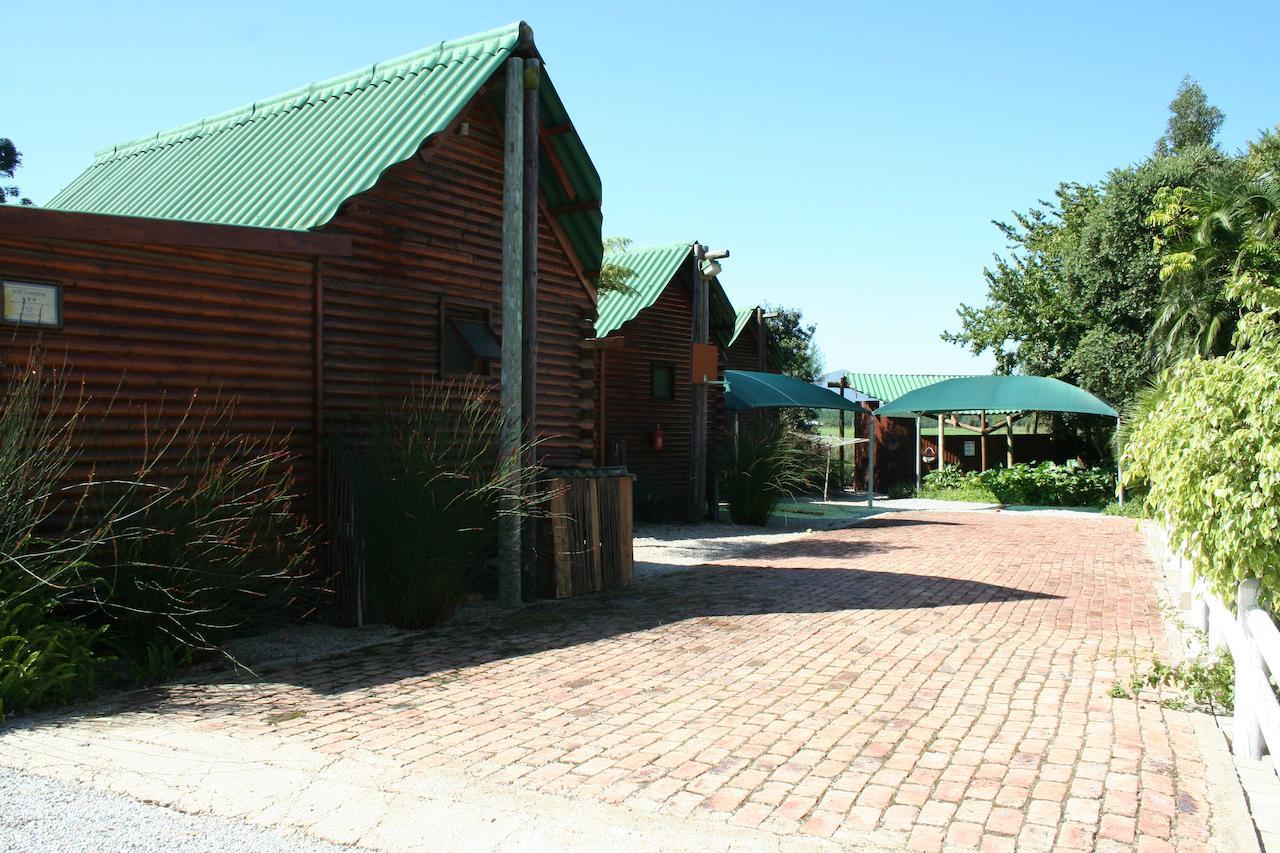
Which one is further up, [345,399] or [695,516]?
[345,399]

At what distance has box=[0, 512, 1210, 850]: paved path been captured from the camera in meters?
4.35

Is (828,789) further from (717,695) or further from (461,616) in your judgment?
(461,616)

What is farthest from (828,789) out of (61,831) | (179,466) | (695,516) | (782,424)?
(782,424)

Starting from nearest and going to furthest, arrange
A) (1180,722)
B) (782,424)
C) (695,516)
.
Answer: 1. (1180,722)
2. (695,516)
3. (782,424)

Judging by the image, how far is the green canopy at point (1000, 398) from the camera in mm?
24891

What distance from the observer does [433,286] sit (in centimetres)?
1084

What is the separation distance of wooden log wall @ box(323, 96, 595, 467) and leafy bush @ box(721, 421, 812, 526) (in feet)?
22.7

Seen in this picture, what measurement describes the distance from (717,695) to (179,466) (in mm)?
4296

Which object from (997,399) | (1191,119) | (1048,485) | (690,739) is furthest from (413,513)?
(1191,119)

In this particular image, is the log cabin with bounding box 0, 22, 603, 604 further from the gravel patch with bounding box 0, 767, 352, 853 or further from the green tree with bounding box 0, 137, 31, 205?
the green tree with bounding box 0, 137, 31, 205

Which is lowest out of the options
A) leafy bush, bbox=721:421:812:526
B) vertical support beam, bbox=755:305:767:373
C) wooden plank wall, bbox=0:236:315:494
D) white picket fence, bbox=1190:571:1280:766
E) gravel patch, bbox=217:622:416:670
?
gravel patch, bbox=217:622:416:670

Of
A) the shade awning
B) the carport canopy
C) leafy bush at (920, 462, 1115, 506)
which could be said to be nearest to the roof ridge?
the shade awning

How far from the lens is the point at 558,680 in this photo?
6949 mm

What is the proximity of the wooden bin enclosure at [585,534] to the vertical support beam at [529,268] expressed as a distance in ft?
0.77
